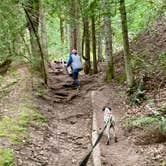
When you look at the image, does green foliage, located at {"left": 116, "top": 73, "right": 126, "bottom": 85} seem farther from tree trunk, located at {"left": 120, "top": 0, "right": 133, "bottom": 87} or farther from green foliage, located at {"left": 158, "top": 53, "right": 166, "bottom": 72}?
tree trunk, located at {"left": 120, "top": 0, "right": 133, "bottom": 87}

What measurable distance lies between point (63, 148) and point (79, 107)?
561cm

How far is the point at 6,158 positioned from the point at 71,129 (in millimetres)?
4752

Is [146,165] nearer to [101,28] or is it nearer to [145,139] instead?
[145,139]

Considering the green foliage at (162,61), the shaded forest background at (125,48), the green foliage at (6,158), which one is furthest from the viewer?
the green foliage at (162,61)

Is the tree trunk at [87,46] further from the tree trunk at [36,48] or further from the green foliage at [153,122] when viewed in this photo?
the green foliage at [153,122]

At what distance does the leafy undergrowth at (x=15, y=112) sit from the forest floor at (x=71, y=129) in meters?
0.05

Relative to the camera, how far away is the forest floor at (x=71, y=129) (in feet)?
30.5

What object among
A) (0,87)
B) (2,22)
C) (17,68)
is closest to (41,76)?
(17,68)

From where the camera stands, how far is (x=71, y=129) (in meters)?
12.8

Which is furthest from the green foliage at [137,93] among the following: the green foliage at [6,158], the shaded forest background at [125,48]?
the green foliage at [6,158]

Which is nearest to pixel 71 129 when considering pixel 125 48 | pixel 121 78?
pixel 125 48

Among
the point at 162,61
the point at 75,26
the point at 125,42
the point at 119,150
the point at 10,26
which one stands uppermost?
the point at 75,26

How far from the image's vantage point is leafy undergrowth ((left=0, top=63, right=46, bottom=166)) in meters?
9.33

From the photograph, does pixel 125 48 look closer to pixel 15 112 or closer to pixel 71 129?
pixel 71 129
